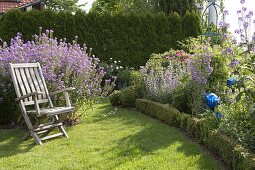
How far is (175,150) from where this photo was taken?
460cm

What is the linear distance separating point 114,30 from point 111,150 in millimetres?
7908

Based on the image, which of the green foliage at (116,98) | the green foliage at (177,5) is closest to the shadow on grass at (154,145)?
the green foliage at (116,98)

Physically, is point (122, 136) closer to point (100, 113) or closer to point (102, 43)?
point (100, 113)

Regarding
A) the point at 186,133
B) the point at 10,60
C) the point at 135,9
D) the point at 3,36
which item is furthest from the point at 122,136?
the point at 135,9

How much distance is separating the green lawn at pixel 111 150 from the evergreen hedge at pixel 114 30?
229 inches

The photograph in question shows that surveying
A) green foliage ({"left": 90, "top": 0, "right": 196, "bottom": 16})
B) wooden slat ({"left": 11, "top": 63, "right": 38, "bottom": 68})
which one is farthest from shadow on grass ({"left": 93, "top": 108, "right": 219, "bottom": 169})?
green foliage ({"left": 90, "top": 0, "right": 196, "bottom": 16})

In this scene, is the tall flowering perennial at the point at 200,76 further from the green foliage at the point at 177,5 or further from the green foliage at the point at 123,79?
the green foliage at the point at 177,5

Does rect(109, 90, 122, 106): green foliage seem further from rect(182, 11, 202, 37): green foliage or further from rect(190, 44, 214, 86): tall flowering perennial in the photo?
rect(182, 11, 202, 37): green foliage

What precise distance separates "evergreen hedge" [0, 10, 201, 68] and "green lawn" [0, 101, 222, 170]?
5.81 meters

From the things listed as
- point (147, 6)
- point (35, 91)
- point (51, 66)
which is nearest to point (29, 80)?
point (35, 91)

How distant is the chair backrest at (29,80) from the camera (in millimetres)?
5590

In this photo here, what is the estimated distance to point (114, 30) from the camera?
12188 mm

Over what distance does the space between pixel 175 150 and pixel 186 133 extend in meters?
0.90

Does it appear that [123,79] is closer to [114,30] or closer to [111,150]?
[114,30]
